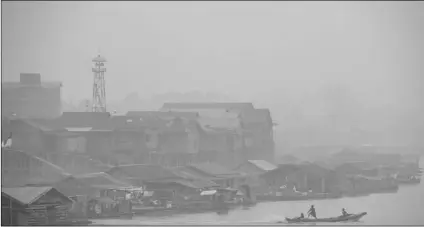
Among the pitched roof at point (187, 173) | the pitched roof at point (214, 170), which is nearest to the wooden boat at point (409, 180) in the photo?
the pitched roof at point (214, 170)

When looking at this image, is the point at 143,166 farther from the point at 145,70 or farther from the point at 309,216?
the point at 309,216

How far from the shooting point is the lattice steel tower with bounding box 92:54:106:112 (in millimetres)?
9859

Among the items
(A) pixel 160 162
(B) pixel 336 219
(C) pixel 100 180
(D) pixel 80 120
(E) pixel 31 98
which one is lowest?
(B) pixel 336 219

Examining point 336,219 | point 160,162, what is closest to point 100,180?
point 160,162

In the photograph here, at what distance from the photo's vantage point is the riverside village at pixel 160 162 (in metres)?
9.70

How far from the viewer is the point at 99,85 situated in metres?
9.89

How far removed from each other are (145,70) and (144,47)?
26 centimetres

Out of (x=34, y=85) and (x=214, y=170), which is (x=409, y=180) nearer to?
(x=214, y=170)

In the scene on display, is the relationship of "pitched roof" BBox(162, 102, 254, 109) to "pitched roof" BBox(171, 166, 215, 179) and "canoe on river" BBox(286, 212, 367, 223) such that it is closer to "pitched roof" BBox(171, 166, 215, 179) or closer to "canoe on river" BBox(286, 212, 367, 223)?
Result: "pitched roof" BBox(171, 166, 215, 179)

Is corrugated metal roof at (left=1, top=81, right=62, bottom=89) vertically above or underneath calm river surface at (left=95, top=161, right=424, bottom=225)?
above

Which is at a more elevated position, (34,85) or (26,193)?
(34,85)

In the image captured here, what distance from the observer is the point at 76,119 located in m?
9.78

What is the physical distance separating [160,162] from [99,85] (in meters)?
1.10

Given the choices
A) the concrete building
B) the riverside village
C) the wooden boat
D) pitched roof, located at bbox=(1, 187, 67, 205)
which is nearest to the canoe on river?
the riverside village
